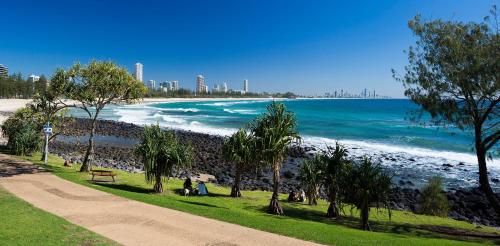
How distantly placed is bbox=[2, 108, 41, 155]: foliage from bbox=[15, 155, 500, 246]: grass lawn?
445 cm

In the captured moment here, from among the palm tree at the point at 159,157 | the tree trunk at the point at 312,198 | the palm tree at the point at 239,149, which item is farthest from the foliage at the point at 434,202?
the palm tree at the point at 159,157

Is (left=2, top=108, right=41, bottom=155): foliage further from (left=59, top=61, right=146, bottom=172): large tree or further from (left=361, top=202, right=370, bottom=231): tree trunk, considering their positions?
(left=361, top=202, right=370, bottom=231): tree trunk

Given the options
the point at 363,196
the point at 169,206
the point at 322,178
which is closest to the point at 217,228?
the point at 169,206

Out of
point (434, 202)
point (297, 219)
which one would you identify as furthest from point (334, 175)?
point (434, 202)

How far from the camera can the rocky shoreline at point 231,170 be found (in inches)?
899

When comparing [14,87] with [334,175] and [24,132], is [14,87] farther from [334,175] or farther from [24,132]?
[334,175]

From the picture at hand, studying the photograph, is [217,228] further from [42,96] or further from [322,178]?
[42,96]

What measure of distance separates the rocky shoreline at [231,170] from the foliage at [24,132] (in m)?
2.81

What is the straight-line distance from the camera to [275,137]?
640 inches

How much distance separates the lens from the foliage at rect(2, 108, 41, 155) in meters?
25.5

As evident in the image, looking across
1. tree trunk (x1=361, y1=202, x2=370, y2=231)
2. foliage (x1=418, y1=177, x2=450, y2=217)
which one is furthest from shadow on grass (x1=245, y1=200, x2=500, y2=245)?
foliage (x1=418, y1=177, x2=450, y2=217)

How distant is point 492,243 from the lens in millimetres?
13359

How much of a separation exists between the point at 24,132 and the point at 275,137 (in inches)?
712

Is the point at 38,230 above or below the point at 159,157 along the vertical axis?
below
